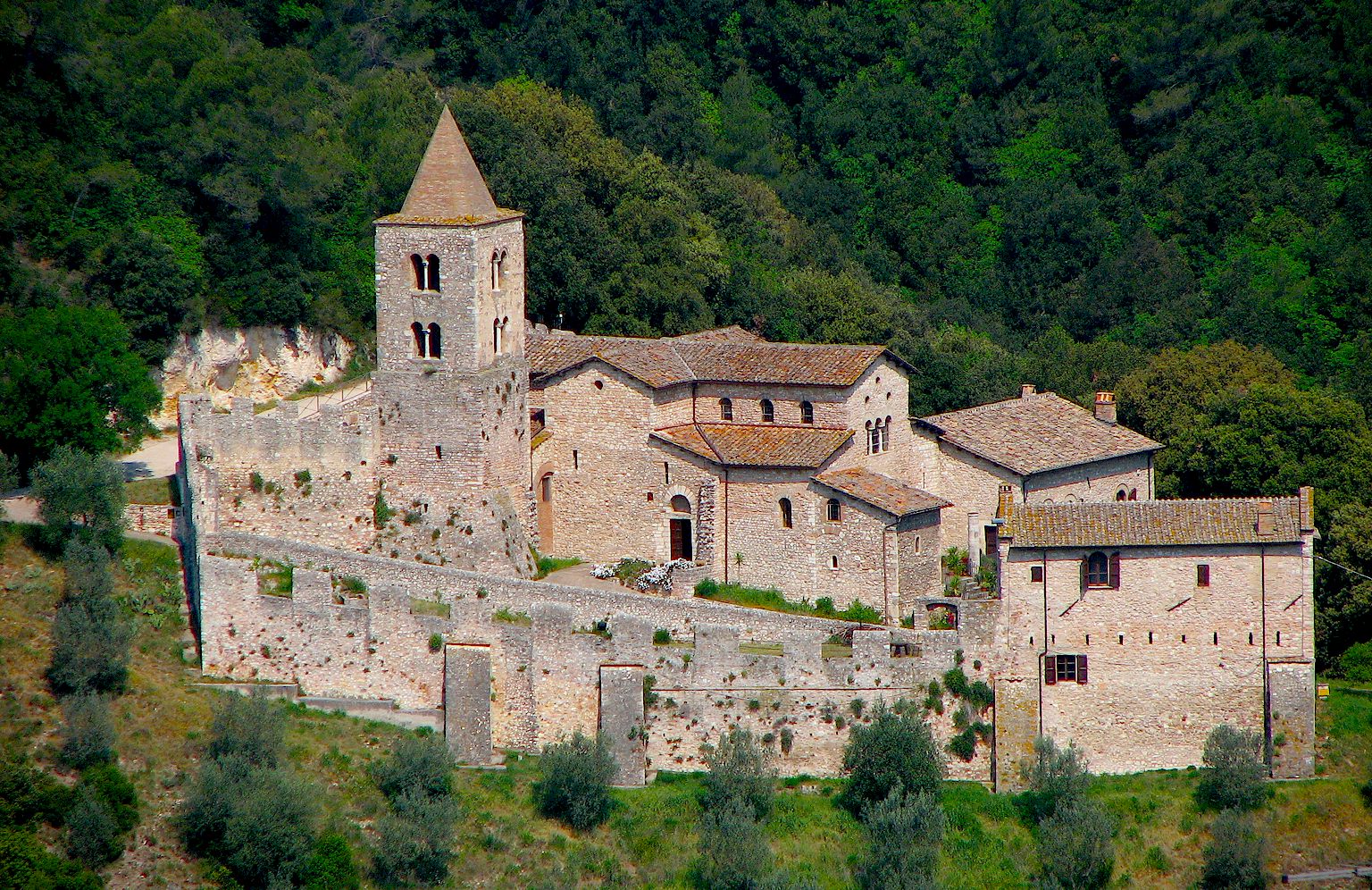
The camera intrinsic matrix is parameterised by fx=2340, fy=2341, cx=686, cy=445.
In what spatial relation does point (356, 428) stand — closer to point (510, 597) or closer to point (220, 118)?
point (510, 597)

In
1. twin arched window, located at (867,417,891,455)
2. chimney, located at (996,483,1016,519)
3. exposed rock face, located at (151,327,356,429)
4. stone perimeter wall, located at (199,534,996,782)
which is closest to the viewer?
stone perimeter wall, located at (199,534,996,782)

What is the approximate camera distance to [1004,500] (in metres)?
52.2

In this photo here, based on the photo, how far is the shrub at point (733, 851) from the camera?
4712 centimetres

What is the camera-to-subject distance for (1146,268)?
8888 centimetres

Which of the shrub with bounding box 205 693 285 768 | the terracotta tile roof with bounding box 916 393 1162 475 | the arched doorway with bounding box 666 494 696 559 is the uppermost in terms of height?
the terracotta tile roof with bounding box 916 393 1162 475

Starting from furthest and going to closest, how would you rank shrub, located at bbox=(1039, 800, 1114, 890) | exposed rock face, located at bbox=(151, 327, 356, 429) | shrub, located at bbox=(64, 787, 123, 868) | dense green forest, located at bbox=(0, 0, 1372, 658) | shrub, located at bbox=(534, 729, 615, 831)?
exposed rock face, located at bbox=(151, 327, 356, 429) → dense green forest, located at bbox=(0, 0, 1372, 658) → shrub, located at bbox=(1039, 800, 1114, 890) → shrub, located at bbox=(534, 729, 615, 831) → shrub, located at bbox=(64, 787, 123, 868)

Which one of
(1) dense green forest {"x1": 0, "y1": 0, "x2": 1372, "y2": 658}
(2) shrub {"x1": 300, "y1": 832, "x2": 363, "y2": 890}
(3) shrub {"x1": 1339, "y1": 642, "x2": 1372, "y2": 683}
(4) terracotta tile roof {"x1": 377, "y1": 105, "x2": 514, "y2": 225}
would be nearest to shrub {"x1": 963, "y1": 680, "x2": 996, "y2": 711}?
(3) shrub {"x1": 1339, "y1": 642, "x2": 1372, "y2": 683}

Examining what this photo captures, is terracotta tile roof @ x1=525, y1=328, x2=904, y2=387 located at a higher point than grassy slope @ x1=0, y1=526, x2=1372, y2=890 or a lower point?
higher

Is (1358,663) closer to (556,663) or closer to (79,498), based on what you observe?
(556,663)

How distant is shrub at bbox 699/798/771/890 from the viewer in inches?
1855

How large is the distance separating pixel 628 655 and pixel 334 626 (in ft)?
20.9

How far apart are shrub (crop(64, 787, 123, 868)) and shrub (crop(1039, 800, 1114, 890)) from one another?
1869 centimetres

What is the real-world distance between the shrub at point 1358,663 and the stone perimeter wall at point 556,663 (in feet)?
34.6

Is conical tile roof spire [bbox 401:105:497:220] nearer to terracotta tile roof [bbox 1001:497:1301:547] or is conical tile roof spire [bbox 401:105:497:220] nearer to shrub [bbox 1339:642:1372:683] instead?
terracotta tile roof [bbox 1001:497:1301:547]
